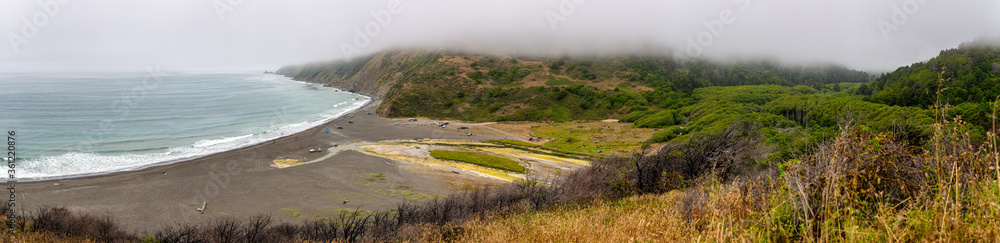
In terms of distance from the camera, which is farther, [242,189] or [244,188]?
[244,188]

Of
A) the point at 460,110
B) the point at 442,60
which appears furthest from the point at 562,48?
the point at 460,110

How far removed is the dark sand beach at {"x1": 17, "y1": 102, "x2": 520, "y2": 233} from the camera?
26.7 meters

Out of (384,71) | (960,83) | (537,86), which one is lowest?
(537,86)

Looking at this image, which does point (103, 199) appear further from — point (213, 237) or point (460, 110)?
point (460, 110)

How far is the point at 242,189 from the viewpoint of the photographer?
104ft

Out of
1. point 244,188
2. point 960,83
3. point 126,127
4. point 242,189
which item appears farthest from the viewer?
point 126,127

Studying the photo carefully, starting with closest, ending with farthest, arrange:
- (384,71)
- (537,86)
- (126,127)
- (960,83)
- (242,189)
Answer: (242,189)
(960,83)
(126,127)
(537,86)
(384,71)

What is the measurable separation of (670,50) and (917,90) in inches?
5683

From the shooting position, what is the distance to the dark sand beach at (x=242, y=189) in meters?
26.7

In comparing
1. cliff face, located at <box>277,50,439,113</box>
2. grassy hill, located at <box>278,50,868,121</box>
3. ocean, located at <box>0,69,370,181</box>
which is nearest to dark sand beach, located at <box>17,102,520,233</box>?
ocean, located at <box>0,69,370,181</box>

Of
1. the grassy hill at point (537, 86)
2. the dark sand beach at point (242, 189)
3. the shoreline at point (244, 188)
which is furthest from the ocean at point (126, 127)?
the grassy hill at point (537, 86)

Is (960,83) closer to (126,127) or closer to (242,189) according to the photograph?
(242,189)

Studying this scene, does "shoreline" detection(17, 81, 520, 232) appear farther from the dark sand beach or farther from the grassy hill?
the grassy hill

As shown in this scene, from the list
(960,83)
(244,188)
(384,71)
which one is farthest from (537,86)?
(384,71)
